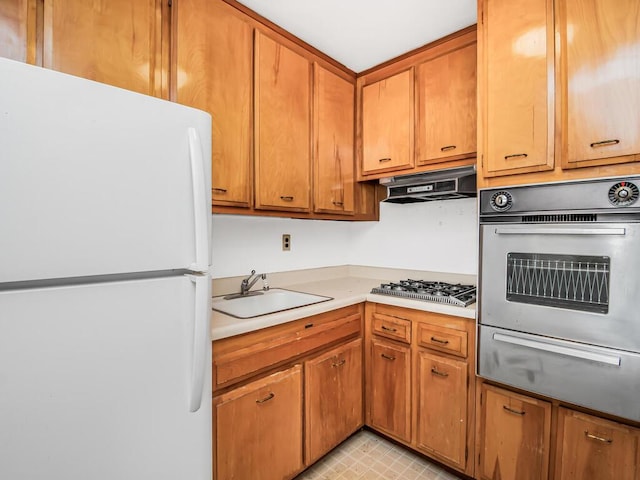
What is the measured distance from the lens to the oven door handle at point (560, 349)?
4.01ft

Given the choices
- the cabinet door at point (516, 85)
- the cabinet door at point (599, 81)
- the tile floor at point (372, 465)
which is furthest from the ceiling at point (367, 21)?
the tile floor at point (372, 465)

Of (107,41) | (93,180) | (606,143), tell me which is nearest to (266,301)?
(93,180)

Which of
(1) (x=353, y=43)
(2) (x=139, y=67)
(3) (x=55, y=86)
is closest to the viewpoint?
(3) (x=55, y=86)

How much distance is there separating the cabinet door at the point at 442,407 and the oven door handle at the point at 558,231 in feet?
2.29

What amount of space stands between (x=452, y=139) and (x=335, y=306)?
1183 millimetres

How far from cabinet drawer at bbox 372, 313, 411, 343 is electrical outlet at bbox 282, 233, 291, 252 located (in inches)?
30.3

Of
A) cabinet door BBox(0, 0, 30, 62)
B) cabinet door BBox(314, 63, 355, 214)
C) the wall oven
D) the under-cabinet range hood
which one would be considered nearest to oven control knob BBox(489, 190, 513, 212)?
the wall oven

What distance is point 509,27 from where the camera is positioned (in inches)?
58.1

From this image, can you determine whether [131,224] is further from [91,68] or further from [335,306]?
[335,306]

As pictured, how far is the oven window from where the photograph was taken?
4.11 ft

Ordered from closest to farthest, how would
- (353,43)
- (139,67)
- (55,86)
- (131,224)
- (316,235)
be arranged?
(55,86) < (131,224) < (139,67) < (353,43) < (316,235)

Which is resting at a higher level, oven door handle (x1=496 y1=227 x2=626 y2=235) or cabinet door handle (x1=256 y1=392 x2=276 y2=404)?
oven door handle (x1=496 y1=227 x2=626 y2=235)

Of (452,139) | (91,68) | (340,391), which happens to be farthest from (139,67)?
(340,391)

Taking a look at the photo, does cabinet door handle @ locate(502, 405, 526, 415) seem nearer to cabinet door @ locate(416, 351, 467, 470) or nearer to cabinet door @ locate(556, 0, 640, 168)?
cabinet door @ locate(416, 351, 467, 470)
